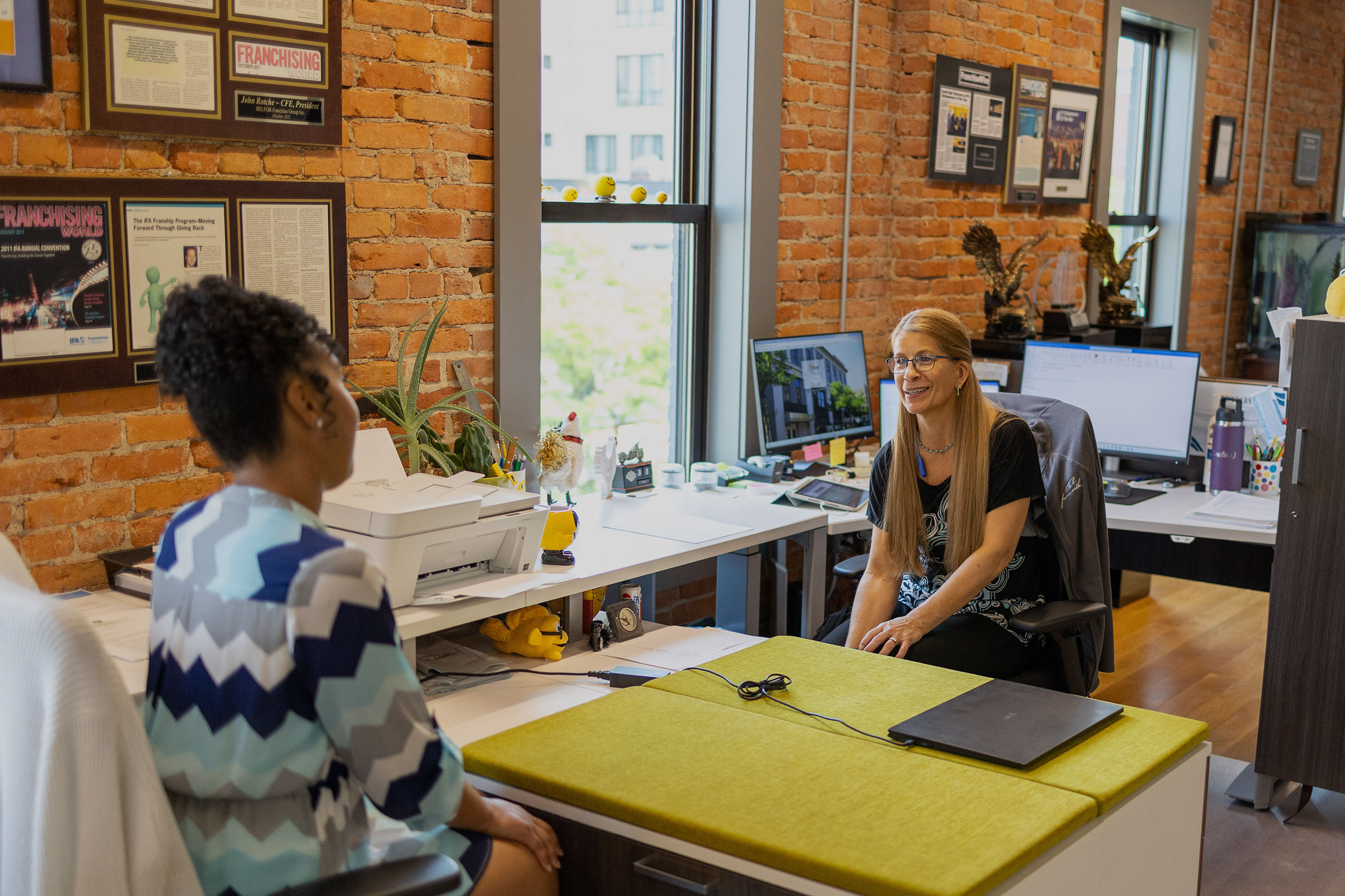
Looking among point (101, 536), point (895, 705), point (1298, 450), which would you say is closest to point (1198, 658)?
point (1298, 450)

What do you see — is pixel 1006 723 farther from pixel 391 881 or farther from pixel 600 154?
pixel 600 154

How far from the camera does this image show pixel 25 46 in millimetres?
2336

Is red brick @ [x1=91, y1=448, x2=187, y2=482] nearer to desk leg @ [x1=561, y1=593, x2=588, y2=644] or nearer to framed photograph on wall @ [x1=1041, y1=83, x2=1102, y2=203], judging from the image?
desk leg @ [x1=561, y1=593, x2=588, y2=644]

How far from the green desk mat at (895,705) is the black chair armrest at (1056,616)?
1.45ft

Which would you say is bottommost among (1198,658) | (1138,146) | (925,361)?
(1198,658)

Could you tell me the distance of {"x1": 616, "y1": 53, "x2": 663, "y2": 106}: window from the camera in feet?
12.8

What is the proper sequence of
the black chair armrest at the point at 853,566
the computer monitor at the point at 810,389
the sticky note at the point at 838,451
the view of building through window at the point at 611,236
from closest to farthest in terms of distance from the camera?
the black chair armrest at the point at 853,566
the view of building through window at the point at 611,236
the computer monitor at the point at 810,389
the sticky note at the point at 838,451

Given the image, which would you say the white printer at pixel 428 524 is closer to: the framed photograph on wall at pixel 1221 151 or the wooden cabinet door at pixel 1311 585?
the wooden cabinet door at pixel 1311 585

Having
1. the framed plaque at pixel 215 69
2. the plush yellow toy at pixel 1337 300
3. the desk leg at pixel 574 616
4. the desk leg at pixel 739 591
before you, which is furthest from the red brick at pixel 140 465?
the plush yellow toy at pixel 1337 300

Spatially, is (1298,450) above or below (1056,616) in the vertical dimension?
above

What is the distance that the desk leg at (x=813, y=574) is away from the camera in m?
3.38

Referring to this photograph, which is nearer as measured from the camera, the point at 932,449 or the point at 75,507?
the point at 75,507

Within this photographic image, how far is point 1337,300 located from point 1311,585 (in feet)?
2.36

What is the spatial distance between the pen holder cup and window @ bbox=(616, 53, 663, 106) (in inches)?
87.3
